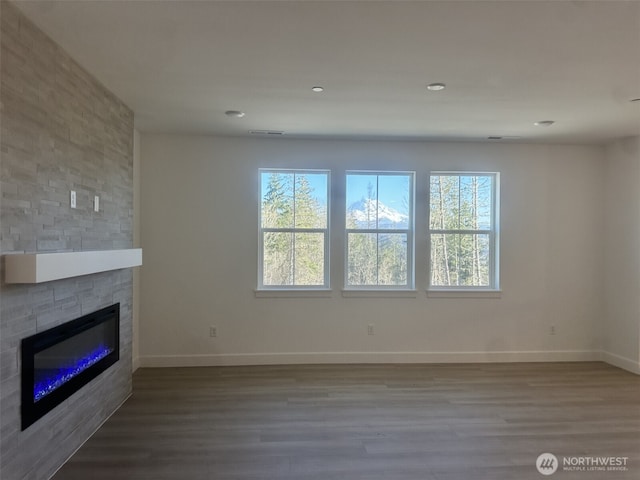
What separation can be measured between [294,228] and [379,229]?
1.04 metres

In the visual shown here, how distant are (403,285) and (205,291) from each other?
7.76 feet

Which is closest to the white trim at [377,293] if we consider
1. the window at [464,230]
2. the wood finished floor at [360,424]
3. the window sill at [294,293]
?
the window sill at [294,293]

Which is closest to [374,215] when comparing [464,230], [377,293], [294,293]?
[377,293]

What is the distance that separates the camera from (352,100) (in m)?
3.24

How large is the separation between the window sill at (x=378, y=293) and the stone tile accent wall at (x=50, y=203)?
96.6 inches

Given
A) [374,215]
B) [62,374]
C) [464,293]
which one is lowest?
[62,374]

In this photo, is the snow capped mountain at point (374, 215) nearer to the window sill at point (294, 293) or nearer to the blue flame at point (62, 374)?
the window sill at point (294, 293)

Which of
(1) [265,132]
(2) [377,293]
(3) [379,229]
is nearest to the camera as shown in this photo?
(1) [265,132]

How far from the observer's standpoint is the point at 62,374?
246 cm

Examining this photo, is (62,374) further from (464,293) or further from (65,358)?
(464,293)

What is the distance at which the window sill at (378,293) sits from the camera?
4613 mm

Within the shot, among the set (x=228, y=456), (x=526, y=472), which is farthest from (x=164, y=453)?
(x=526, y=472)

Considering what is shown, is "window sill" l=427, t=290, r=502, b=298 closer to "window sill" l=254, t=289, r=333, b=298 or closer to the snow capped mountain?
the snow capped mountain

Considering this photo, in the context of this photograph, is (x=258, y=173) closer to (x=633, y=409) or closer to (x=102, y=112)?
(x=102, y=112)
